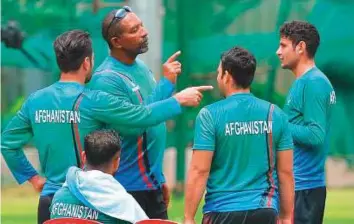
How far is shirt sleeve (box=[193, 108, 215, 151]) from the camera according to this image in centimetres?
591

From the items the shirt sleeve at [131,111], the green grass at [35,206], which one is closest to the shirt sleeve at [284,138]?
the shirt sleeve at [131,111]

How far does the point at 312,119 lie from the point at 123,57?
128cm

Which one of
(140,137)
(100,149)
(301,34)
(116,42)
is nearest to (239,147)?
(100,149)

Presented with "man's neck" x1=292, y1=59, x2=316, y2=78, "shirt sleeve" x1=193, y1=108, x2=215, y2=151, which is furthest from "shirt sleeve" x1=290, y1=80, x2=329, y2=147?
"shirt sleeve" x1=193, y1=108, x2=215, y2=151

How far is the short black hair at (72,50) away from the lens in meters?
6.25

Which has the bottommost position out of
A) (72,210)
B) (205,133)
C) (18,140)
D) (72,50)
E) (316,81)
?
(72,210)

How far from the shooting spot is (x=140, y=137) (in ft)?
21.9

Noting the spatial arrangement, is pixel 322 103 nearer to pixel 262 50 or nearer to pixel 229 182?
pixel 229 182

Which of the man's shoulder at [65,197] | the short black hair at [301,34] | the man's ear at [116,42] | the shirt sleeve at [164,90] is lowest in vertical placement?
the man's shoulder at [65,197]

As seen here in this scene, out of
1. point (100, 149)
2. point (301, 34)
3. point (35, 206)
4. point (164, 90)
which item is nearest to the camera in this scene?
point (100, 149)

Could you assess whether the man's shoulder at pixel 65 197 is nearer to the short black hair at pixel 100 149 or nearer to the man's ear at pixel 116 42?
the short black hair at pixel 100 149

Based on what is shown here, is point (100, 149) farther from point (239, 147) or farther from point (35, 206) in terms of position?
point (35, 206)

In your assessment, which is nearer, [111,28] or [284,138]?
[284,138]

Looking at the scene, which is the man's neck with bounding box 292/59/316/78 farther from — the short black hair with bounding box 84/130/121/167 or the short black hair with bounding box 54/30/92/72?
the short black hair with bounding box 84/130/121/167
